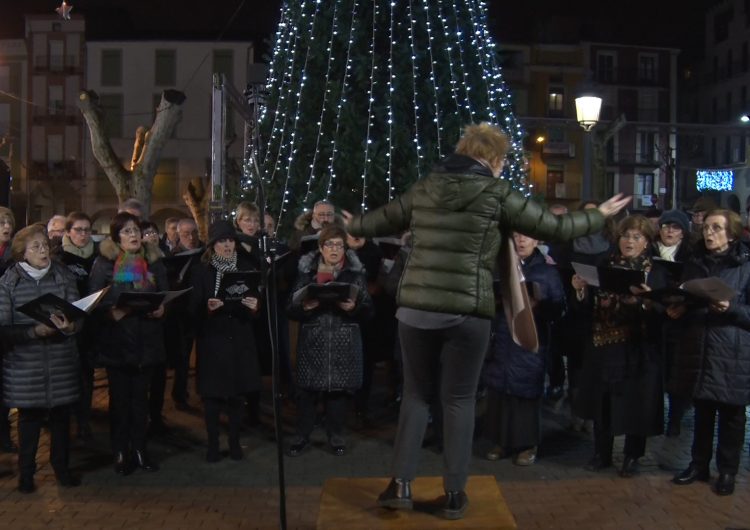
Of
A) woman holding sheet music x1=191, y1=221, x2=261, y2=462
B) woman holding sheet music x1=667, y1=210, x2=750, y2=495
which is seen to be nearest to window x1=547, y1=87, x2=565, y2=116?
woman holding sheet music x1=191, y1=221, x2=261, y2=462

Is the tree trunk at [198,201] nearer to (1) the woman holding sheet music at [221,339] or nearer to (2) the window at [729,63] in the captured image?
(1) the woman holding sheet music at [221,339]

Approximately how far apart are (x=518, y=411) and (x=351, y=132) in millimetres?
5095

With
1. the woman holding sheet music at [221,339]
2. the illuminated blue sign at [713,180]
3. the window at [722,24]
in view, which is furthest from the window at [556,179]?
the woman holding sheet music at [221,339]

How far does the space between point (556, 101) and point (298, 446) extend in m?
52.7

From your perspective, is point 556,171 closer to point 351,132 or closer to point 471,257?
point 351,132

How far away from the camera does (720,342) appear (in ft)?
20.6

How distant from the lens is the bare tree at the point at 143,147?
17.0 meters

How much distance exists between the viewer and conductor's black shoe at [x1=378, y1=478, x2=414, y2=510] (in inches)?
189

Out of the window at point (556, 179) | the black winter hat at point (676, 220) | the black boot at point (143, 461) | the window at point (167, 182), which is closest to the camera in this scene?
the black boot at point (143, 461)

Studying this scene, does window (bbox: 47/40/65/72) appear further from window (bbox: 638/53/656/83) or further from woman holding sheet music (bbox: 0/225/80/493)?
woman holding sheet music (bbox: 0/225/80/493)

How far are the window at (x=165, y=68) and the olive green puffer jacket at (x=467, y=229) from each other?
47515 millimetres

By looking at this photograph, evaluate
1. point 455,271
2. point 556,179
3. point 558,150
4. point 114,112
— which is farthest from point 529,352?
point 556,179

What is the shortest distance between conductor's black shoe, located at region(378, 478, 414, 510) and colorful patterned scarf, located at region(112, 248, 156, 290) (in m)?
3.02

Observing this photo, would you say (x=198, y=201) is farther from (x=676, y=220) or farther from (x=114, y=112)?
(x=114, y=112)
